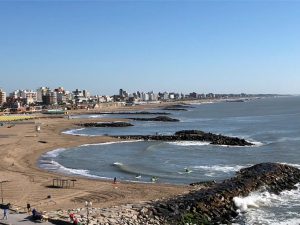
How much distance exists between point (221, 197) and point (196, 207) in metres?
3.24

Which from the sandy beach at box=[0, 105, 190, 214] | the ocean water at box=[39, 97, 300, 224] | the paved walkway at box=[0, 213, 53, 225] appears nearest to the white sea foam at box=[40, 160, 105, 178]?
the ocean water at box=[39, 97, 300, 224]

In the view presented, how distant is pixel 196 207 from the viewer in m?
27.8

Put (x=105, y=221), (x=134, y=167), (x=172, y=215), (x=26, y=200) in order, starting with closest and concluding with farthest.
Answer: (x=105, y=221) → (x=172, y=215) → (x=26, y=200) → (x=134, y=167)

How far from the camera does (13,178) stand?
1473 inches

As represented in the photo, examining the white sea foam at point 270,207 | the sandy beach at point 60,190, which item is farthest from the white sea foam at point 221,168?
the sandy beach at point 60,190

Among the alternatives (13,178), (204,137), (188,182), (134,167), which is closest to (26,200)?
(13,178)

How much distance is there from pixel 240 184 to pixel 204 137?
36323mm

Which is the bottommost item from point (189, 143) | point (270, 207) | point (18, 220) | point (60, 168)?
point (270, 207)

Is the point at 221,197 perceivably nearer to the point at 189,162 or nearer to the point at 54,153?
the point at 189,162

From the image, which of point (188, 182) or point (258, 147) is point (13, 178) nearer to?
point (188, 182)

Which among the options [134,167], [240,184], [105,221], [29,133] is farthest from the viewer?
[29,133]

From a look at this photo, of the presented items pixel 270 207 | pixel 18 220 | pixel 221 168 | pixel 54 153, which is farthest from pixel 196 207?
pixel 54 153

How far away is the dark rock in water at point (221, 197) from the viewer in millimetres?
26578

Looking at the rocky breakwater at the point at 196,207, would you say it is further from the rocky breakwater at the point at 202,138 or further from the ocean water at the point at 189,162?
the rocky breakwater at the point at 202,138
